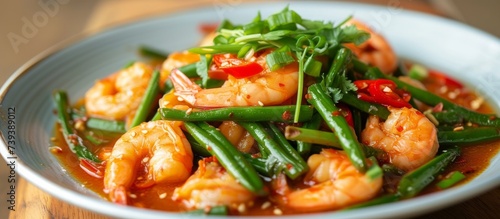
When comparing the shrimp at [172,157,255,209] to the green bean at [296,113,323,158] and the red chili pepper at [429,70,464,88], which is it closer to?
the green bean at [296,113,323,158]

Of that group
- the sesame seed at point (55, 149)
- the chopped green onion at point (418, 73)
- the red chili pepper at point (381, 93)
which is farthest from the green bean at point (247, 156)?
the chopped green onion at point (418, 73)

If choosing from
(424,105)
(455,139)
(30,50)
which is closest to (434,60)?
(424,105)

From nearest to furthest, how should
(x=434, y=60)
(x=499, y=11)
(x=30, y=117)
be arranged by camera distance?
1. (x=30, y=117)
2. (x=434, y=60)
3. (x=499, y=11)

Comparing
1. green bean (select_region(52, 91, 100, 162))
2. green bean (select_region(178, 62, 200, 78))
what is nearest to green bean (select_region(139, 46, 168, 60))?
green bean (select_region(52, 91, 100, 162))

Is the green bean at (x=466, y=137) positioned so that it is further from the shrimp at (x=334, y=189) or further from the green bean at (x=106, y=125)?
the green bean at (x=106, y=125)

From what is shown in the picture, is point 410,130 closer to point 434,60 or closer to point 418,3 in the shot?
point 434,60

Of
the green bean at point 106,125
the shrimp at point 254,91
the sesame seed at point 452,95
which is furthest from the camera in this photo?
the sesame seed at point 452,95

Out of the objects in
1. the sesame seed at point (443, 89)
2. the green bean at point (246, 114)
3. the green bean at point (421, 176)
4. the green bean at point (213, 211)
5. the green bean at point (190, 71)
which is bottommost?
the sesame seed at point (443, 89)
